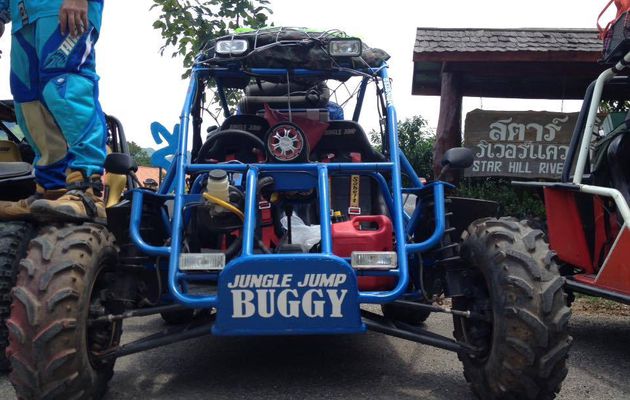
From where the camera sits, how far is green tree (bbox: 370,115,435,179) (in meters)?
11.1

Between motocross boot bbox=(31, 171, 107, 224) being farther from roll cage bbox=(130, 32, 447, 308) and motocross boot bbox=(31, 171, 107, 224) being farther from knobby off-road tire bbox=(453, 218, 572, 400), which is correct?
knobby off-road tire bbox=(453, 218, 572, 400)

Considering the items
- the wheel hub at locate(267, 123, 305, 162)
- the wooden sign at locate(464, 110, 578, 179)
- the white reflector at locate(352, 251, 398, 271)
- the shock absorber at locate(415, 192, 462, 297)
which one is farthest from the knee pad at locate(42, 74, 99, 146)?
the wooden sign at locate(464, 110, 578, 179)

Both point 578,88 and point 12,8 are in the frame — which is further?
point 578,88

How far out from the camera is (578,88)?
1003 cm

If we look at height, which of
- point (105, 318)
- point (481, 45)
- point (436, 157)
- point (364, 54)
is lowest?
point (105, 318)

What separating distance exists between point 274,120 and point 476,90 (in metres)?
6.49

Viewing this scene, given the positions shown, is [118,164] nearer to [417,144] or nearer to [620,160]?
[620,160]

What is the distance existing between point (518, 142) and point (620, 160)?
16.3ft

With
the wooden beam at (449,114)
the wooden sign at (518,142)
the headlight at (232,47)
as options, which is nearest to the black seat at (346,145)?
the headlight at (232,47)

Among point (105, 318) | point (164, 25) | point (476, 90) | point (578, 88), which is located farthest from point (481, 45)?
point (105, 318)

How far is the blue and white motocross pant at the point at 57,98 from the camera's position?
11.5 feet

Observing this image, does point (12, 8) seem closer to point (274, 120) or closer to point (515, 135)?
point (274, 120)

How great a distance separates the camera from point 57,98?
347 centimetres

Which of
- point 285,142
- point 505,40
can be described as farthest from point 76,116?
point 505,40
